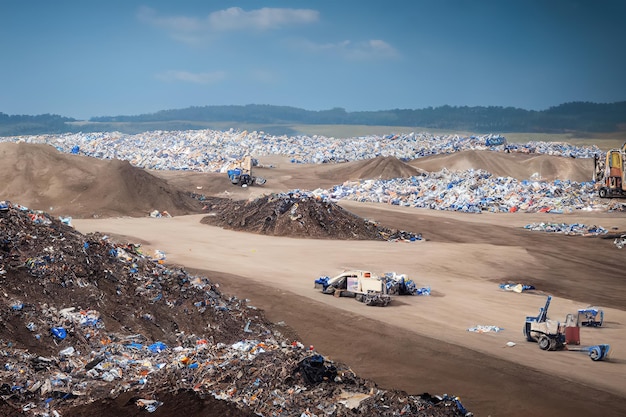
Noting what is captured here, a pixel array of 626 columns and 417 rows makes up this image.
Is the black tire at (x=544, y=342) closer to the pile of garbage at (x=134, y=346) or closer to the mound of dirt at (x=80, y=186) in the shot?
the pile of garbage at (x=134, y=346)

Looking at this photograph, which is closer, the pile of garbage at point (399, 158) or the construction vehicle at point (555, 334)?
the construction vehicle at point (555, 334)

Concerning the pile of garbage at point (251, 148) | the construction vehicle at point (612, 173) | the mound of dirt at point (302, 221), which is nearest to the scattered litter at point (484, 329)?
the mound of dirt at point (302, 221)

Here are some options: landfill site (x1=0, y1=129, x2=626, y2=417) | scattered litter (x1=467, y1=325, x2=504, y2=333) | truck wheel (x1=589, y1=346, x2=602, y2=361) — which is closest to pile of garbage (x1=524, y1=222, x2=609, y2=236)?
landfill site (x1=0, y1=129, x2=626, y2=417)

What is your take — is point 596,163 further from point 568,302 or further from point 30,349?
point 30,349

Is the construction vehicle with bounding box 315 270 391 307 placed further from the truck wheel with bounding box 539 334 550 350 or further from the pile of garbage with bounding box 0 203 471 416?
the truck wheel with bounding box 539 334 550 350

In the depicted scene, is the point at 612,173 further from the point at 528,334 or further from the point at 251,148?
the point at 251,148

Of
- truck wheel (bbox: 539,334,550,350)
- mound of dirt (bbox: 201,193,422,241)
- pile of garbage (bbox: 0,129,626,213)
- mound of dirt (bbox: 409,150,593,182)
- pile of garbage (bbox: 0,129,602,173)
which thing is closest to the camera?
truck wheel (bbox: 539,334,550,350)

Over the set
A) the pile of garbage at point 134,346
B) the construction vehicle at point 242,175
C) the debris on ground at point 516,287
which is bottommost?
the debris on ground at point 516,287
